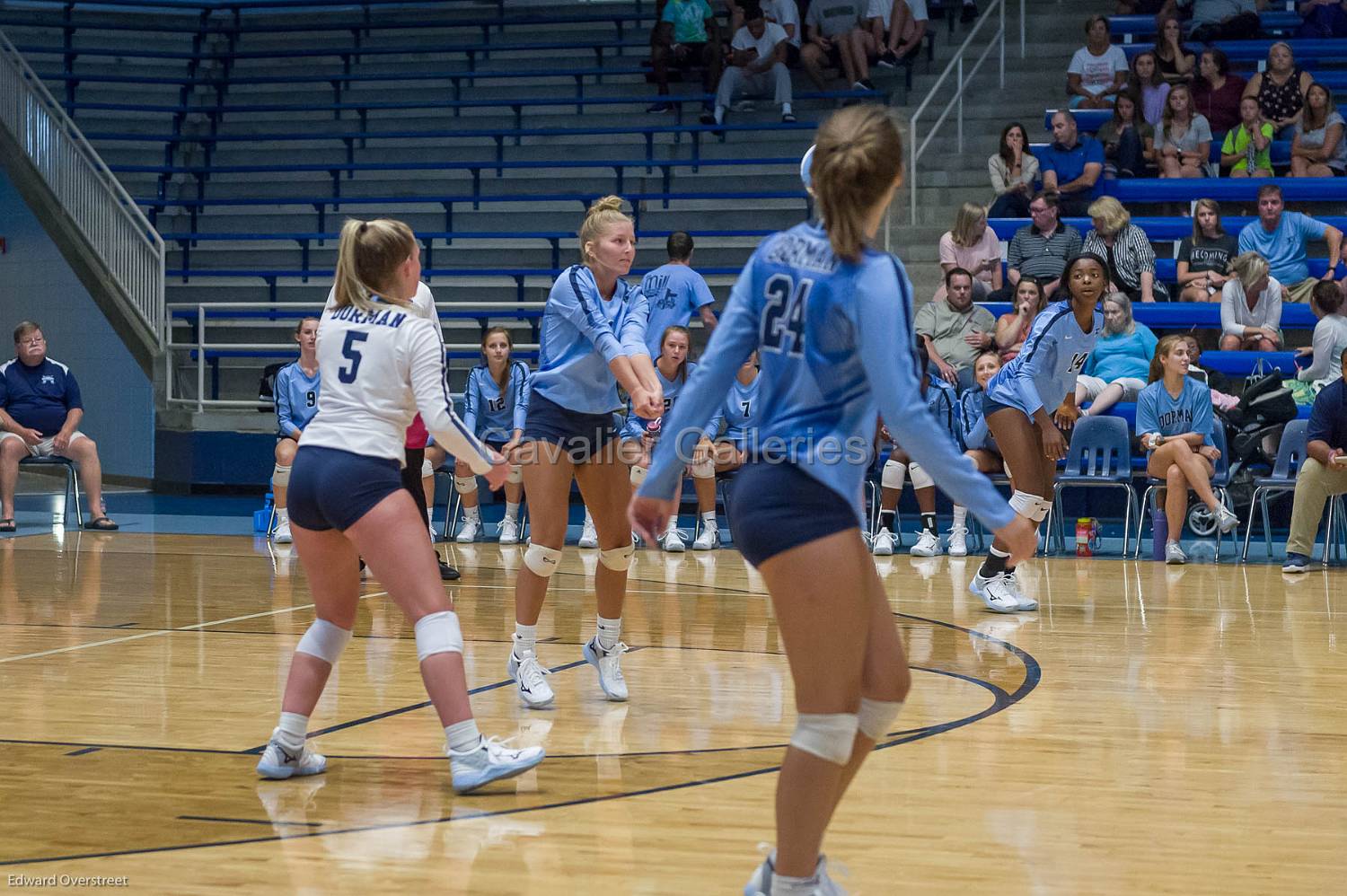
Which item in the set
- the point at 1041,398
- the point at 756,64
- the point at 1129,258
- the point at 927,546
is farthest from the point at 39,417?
the point at 1129,258

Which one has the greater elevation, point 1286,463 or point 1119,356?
point 1119,356

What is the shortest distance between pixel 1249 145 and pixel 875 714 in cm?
1184

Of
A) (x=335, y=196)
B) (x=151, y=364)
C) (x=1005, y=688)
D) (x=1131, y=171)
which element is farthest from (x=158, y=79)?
(x=1005, y=688)

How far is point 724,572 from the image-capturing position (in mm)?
9352

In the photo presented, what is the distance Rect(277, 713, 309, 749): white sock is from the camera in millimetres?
4141

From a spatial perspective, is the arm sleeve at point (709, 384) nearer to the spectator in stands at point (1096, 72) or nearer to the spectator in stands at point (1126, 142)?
the spectator in stands at point (1126, 142)

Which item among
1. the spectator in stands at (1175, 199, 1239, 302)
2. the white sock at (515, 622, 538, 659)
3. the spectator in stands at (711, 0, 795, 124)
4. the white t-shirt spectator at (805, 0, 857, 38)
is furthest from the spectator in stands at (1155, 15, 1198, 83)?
the white sock at (515, 622, 538, 659)

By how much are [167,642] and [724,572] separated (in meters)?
3.79

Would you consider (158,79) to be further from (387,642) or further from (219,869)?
(219,869)

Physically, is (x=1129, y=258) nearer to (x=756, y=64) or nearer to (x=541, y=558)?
(x=756, y=64)

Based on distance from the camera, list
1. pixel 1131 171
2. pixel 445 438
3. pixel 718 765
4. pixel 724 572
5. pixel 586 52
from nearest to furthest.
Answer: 1. pixel 445 438
2. pixel 718 765
3. pixel 724 572
4. pixel 1131 171
5. pixel 586 52

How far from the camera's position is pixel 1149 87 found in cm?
1374

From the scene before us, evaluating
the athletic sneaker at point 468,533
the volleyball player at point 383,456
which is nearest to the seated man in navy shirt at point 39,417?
the athletic sneaker at point 468,533

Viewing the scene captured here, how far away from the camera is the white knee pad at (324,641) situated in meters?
4.19
